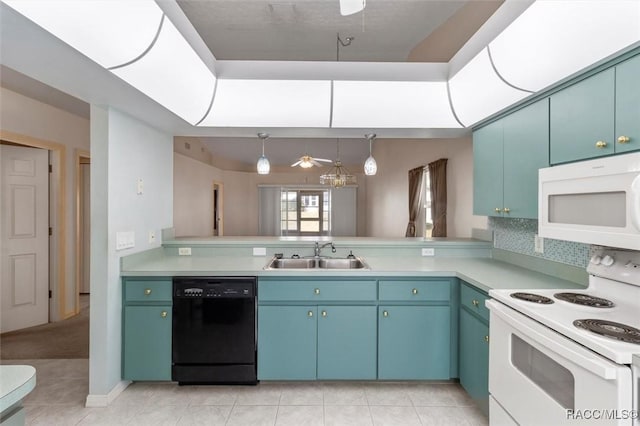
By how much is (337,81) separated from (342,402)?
2.31 metres

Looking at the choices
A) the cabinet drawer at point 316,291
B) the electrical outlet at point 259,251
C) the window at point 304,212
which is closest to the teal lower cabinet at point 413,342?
the cabinet drawer at point 316,291

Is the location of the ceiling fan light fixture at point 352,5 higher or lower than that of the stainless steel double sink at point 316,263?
higher

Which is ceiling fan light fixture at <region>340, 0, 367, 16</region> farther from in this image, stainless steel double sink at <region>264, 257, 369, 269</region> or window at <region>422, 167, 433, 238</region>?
window at <region>422, 167, 433, 238</region>

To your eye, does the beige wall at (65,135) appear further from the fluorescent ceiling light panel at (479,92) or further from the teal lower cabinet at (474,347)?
the teal lower cabinet at (474,347)

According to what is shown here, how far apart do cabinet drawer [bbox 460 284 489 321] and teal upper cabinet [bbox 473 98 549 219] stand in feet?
1.88

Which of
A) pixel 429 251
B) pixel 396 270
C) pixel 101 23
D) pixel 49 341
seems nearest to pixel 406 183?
pixel 429 251

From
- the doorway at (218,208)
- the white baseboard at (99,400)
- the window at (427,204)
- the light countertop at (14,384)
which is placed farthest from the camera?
the doorway at (218,208)

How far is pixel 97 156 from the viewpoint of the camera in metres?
2.06

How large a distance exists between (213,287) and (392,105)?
6.32 feet

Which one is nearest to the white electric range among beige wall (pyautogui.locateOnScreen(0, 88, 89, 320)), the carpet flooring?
the carpet flooring

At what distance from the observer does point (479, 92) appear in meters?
2.07

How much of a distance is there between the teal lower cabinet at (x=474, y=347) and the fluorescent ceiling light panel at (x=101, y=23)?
2.37 m

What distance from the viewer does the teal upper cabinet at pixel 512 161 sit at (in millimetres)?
1799

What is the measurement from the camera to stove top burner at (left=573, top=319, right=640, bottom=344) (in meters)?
1.04
